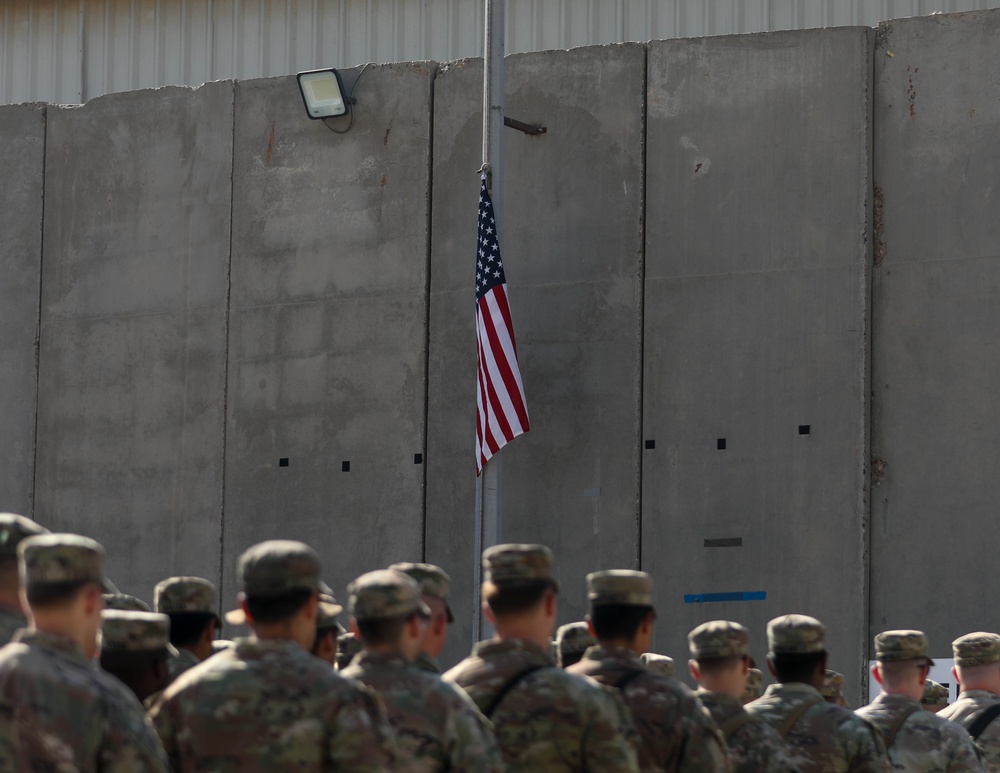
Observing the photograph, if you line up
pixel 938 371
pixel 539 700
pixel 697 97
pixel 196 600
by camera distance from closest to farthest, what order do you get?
pixel 539 700 < pixel 196 600 < pixel 938 371 < pixel 697 97

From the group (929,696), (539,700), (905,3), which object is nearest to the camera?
(539,700)

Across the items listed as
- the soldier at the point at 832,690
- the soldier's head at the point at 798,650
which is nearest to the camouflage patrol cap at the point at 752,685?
the soldier at the point at 832,690

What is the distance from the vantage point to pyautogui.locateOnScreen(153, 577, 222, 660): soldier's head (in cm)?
652

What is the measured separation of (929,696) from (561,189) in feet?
24.4

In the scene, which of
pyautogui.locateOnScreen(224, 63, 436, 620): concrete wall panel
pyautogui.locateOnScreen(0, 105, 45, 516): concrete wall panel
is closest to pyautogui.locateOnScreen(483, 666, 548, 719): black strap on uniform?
pyautogui.locateOnScreen(224, 63, 436, 620): concrete wall panel

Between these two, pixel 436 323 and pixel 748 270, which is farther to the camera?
pixel 436 323

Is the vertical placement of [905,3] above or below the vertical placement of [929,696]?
above

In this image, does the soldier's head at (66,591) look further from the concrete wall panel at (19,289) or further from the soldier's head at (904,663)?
the concrete wall panel at (19,289)

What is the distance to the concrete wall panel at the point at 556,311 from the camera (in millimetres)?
15906

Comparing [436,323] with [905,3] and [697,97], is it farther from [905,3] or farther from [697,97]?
[905,3]

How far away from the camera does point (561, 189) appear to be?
53.8ft

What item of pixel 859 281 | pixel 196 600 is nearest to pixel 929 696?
pixel 196 600

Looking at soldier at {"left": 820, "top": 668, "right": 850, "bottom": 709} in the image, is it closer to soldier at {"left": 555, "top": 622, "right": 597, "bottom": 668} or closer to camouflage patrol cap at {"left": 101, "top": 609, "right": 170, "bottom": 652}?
soldier at {"left": 555, "top": 622, "right": 597, "bottom": 668}

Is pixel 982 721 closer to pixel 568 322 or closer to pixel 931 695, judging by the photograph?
pixel 931 695
